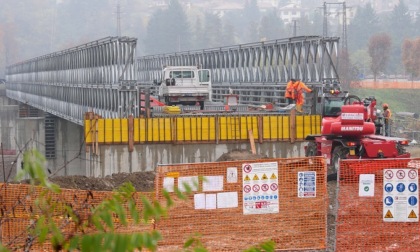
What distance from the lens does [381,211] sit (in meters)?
14.1

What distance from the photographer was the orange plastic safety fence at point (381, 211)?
46.0 feet

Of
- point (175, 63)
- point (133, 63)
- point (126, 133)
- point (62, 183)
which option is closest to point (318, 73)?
point (133, 63)

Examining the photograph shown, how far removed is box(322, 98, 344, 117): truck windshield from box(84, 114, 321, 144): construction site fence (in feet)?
16.3

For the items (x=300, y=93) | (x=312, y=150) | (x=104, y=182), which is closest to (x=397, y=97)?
(x=300, y=93)

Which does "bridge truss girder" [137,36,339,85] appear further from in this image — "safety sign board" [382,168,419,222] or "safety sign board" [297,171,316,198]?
"safety sign board" [382,168,419,222]

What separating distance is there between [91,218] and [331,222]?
11507 millimetres

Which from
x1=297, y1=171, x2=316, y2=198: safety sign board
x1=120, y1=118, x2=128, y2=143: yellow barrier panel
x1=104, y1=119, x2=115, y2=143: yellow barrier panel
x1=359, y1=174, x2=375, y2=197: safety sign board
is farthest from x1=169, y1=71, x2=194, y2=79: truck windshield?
x1=359, y1=174, x2=375, y2=197: safety sign board

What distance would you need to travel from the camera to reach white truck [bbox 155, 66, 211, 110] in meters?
44.2

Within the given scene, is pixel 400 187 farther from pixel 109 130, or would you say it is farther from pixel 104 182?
pixel 109 130

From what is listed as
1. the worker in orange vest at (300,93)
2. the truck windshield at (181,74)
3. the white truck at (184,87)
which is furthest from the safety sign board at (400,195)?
the truck windshield at (181,74)

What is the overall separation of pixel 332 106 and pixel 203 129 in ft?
20.8

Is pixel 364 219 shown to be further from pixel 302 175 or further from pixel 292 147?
pixel 292 147

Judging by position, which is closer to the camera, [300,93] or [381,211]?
[381,211]

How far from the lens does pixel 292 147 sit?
108 ft
